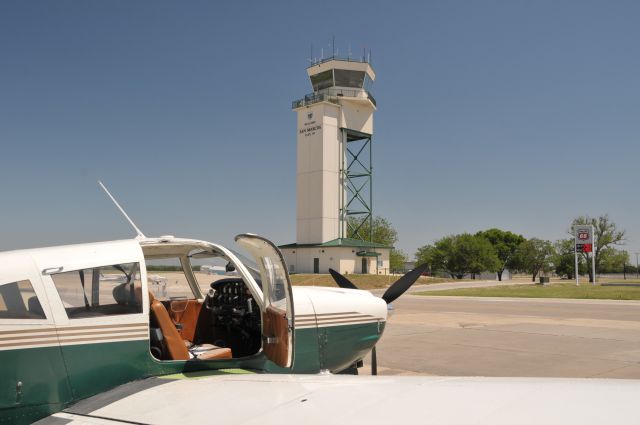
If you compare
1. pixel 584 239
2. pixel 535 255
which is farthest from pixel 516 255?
pixel 584 239

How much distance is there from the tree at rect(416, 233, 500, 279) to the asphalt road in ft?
219

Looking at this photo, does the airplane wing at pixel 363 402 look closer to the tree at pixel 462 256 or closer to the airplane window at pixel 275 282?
the airplane window at pixel 275 282

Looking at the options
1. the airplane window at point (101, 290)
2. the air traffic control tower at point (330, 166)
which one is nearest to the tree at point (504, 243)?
the air traffic control tower at point (330, 166)

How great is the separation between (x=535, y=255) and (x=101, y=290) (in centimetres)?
10117

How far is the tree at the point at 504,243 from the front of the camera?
101 meters

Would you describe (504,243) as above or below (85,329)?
above

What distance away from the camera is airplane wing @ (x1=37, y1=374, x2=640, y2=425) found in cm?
252

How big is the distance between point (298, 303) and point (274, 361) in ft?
2.70

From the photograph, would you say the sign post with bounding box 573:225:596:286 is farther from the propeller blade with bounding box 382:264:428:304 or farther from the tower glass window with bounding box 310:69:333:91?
the propeller blade with bounding box 382:264:428:304

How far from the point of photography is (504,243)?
340ft

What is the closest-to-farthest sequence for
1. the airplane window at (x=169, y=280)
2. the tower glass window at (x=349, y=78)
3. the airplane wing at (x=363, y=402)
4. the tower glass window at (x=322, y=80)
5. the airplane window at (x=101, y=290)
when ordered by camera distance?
the airplane wing at (x=363, y=402)
the airplane window at (x=101, y=290)
the airplane window at (x=169, y=280)
the tower glass window at (x=349, y=78)
the tower glass window at (x=322, y=80)

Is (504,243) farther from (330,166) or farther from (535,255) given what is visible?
(330,166)

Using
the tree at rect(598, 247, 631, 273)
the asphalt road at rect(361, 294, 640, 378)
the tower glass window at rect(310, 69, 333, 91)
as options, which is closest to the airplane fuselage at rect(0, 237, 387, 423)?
the asphalt road at rect(361, 294, 640, 378)

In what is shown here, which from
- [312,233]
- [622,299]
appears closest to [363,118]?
[312,233]
